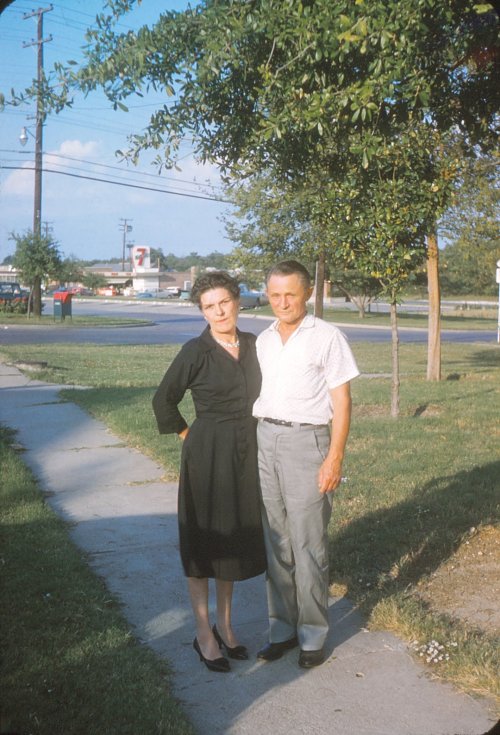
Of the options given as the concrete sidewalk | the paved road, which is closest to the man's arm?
the concrete sidewalk

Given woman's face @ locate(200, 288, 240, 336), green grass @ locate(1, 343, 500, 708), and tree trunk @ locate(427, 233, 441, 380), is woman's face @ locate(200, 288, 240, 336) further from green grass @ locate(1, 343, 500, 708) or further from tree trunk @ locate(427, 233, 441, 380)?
tree trunk @ locate(427, 233, 441, 380)

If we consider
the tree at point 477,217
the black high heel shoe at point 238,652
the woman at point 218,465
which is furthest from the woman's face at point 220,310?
the tree at point 477,217

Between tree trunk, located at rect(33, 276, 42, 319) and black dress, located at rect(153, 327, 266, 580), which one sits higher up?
tree trunk, located at rect(33, 276, 42, 319)

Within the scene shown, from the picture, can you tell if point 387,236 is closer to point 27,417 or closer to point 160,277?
point 27,417

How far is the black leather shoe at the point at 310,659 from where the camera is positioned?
3.90 metres

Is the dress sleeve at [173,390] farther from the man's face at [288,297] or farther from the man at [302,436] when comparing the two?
the man's face at [288,297]

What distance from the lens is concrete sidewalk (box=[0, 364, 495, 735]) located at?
3.37 m

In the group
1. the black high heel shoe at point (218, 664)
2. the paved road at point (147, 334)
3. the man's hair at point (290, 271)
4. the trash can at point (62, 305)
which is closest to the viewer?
the black high heel shoe at point (218, 664)

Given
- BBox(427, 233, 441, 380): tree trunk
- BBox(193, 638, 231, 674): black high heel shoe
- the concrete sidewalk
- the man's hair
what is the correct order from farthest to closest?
1. BBox(427, 233, 441, 380): tree trunk
2. the man's hair
3. BBox(193, 638, 231, 674): black high heel shoe
4. the concrete sidewalk

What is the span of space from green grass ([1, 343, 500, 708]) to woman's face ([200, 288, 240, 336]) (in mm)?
1684

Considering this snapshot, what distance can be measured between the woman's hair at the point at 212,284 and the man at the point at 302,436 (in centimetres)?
20

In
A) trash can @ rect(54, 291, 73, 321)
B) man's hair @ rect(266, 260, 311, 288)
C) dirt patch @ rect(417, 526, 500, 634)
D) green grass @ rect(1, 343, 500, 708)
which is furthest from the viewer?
trash can @ rect(54, 291, 73, 321)

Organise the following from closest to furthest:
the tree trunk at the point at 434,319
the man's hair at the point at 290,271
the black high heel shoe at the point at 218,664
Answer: the black high heel shoe at the point at 218,664 < the man's hair at the point at 290,271 < the tree trunk at the point at 434,319

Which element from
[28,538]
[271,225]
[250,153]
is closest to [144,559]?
[28,538]
